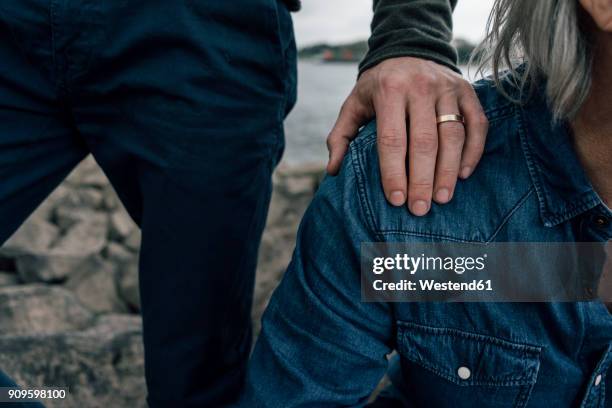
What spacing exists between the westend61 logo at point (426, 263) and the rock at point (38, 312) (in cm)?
193

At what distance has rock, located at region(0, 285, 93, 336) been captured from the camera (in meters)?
2.83

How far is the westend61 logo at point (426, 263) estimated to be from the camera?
133cm

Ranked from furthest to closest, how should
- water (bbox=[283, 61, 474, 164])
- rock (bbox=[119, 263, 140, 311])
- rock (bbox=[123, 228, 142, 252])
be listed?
water (bbox=[283, 61, 474, 164]) → rock (bbox=[123, 228, 142, 252]) → rock (bbox=[119, 263, 140, 311])

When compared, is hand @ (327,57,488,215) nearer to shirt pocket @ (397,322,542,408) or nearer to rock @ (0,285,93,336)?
shirt pocket @ (397,322,542,408)

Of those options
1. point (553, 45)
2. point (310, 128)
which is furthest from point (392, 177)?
point (310, 128)

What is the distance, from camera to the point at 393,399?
5.76 feet

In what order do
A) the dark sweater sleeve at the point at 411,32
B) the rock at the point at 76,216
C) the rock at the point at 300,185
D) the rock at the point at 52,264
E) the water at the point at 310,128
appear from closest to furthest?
1. the dark sweater sleeve at the point at 411,32
2. the rock at the point at 52,264
3. the rock at the point at 76,216
4. the rock at the point at 300,185
5. the water at the point at 310,128

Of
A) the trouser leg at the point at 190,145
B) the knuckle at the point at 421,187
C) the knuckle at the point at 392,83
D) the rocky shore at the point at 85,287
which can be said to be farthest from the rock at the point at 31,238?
the knuckle at the point at 421,187

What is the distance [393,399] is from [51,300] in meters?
1.79

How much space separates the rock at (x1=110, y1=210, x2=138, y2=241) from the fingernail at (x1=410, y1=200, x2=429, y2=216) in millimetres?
3453

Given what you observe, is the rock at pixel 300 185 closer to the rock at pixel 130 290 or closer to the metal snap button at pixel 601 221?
the rock at pixel 130 290

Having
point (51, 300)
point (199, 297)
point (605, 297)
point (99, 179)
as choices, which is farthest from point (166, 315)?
point (99, 179)

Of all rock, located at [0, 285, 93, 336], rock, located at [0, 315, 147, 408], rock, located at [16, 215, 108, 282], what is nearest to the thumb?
rock, located at [0, 315, 147, 408]

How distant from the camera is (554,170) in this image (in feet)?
4.25
